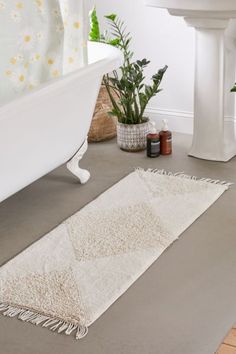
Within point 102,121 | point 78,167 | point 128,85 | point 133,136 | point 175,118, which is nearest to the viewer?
point 78,167

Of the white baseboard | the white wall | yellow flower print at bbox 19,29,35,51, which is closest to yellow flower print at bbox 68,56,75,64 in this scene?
yellow flower print at bbox 19,29,35,51

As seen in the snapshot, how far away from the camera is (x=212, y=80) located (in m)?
3.63

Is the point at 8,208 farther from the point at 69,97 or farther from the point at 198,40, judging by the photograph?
the point at 198,40

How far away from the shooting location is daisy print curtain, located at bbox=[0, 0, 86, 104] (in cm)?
298

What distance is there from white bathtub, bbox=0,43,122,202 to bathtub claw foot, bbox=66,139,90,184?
0.05 metres

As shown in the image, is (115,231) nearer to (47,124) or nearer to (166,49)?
(47,124)

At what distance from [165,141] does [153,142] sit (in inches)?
3.1

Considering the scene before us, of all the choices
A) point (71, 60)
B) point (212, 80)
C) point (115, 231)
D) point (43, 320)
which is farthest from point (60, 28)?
point (43, 320)

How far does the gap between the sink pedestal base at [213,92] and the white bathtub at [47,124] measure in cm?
52

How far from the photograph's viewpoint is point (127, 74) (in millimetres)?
3869

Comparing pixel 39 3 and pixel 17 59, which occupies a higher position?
pixel 39 3

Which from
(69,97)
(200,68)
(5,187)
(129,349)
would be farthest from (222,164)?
(129,349)

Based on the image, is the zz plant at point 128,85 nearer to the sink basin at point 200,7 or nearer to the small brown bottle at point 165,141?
the small brown bottle at point 165,141

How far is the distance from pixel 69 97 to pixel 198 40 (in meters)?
0.88
